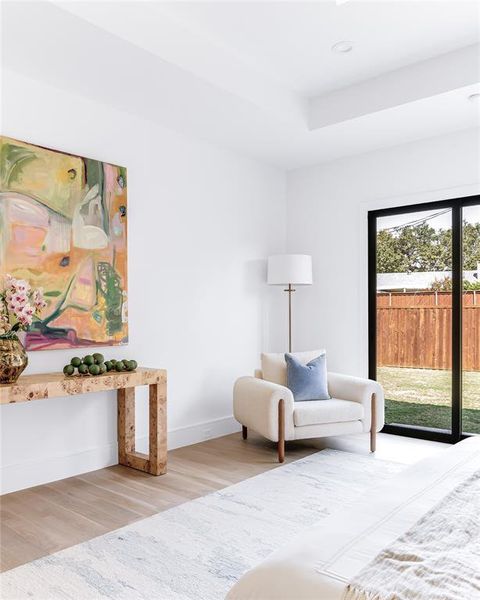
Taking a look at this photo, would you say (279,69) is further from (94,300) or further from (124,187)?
(94,300)

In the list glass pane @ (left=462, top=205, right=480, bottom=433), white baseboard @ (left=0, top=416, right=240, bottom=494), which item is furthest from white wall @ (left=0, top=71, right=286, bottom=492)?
glass pane @ (left=462, top=205, right=480, bottom=433)

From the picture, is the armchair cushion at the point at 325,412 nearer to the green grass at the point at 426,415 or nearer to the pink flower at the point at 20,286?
the green grass at the point at 426,415

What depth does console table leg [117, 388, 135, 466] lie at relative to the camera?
3.66 m

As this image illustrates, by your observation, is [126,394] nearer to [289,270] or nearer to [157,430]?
[157,430]

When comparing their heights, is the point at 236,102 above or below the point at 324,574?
above

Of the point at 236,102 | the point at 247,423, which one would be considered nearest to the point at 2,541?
the point at 247,423

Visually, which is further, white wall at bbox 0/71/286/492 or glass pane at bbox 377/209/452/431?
glass pane at bbox 377/209/452/431

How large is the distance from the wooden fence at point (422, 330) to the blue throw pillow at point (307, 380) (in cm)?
91

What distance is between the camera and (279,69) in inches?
146

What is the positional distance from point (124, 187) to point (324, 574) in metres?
3.26

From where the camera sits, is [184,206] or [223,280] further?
[223,280]

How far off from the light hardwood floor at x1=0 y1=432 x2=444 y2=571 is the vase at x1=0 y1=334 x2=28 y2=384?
2.51 feet

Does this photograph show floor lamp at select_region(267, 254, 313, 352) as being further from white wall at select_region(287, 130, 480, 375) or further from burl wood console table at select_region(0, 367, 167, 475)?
burl wood console table at select_region(0, 367, 167, 475)

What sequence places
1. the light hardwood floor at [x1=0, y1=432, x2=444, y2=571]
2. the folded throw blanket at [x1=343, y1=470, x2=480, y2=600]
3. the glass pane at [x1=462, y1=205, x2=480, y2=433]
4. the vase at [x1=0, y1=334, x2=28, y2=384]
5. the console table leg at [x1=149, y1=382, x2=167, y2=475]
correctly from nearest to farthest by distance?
the folded throw blanket at [x1=343, y1=470, x2=480, y2=600]
the light hardwood floor at [x1=0, y1=432, x2=444, y2=571]
the vase at [x1=0, y1=334, x2=28, y2=384]
the console table leg at [x1=149, y1=382, x2=167, y2=475]
the glass pane at [x1=462, y1=205, x2=480, y2=433]
